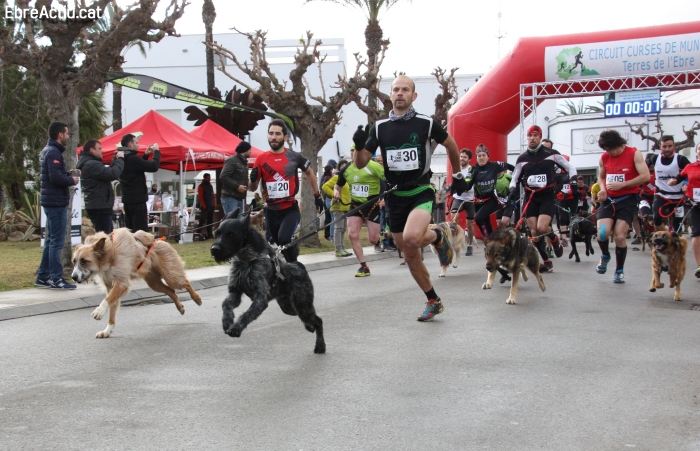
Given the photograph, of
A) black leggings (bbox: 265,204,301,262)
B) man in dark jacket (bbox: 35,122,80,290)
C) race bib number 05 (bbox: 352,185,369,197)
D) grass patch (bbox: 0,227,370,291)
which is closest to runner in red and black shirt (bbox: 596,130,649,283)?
race bib number 05 (bbox: 352,185,369,197)

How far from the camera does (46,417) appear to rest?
4199 millimetres

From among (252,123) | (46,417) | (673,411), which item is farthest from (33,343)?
(252,123)

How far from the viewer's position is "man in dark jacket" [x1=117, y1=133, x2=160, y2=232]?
11367 mm

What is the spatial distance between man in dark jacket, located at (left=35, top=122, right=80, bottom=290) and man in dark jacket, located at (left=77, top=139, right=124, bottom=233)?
23 centimetres

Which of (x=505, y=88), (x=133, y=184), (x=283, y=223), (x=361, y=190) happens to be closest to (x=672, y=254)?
(x=283, y=223)

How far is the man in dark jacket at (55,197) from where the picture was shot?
990 centimetres

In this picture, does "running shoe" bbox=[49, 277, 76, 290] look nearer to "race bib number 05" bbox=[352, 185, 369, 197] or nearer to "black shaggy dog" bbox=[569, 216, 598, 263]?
"race bib number 05" bbox=[352, 185, 369, 197]

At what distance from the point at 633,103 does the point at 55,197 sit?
16628 mm

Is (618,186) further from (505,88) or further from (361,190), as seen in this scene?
(505,88)

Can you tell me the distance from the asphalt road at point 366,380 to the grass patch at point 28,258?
2.82 m

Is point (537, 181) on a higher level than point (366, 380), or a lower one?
higher

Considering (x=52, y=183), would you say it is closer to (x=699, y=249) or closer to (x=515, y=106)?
(x=699, y=249)

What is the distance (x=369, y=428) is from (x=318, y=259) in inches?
430

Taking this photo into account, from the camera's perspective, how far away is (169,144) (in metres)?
19.4
